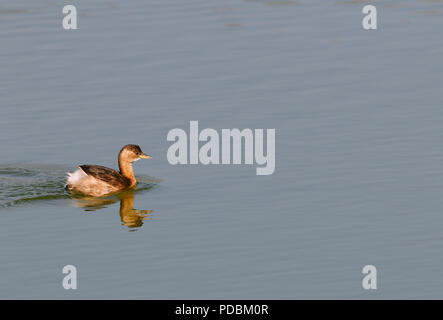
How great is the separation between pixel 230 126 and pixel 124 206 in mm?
3484

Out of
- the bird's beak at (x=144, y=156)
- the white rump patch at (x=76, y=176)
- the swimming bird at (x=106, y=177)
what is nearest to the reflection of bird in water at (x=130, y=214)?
the swimming bird at (x=106, y=177)

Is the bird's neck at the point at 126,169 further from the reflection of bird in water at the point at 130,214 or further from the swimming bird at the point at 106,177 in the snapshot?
the reflection of bird in water at the point at 130,214

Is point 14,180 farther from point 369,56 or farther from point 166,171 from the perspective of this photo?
point 369,56

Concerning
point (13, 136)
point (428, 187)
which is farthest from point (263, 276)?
point (13, 136)

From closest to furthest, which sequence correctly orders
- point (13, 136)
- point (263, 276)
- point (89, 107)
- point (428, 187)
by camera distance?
point (263, 276) → point (428, 187) → point (13, 136) → point (89, 107)

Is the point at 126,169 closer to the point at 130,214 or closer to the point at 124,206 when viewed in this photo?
the point at 124,206

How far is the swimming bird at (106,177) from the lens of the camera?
2352cm

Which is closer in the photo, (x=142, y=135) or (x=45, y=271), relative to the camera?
(x=45, y=271)

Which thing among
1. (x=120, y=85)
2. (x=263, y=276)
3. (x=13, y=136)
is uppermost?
(x=120, y=85)

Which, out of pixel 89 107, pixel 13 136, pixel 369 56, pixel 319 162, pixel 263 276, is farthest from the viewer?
pixel 369 56

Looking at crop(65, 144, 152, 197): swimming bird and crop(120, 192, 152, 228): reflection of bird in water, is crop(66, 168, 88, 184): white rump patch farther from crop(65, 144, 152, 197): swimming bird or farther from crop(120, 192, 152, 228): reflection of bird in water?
crop(120, 192, 152, 228): reflection of bird in water

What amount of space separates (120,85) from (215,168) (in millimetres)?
5650

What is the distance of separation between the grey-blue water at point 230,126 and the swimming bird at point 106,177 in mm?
309

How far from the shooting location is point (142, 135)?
25875mm
